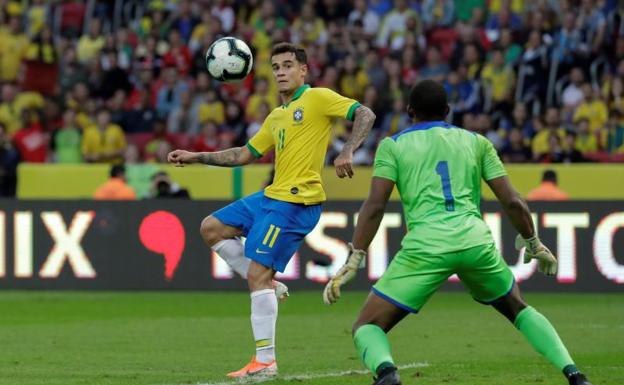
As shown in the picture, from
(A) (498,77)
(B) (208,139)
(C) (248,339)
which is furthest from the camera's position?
(A) (498,77)

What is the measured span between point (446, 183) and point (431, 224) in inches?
9.2

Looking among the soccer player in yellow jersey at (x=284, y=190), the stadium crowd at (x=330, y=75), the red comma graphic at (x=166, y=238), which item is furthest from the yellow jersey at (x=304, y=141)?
the stadium crowd at (x=330, y=75)

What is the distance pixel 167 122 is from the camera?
22812 mm

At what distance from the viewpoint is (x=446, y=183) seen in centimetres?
762

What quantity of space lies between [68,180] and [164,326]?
7782 millimetres

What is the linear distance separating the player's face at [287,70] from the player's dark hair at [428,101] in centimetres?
224

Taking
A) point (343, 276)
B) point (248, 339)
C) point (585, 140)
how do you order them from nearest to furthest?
point (343, 276) < point (248, 339) < point (585, 140)

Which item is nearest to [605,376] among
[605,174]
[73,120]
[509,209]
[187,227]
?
[509,209]

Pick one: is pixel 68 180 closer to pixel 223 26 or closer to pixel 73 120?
pixel 73 120

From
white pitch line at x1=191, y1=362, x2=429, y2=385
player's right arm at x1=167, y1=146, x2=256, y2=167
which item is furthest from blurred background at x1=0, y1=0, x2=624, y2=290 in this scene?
white pitch line at x1=191, y1=362, x2=429, y2=385

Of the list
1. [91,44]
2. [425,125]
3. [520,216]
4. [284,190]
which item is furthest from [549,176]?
[425,125]

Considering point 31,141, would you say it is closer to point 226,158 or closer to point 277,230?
point 226,158

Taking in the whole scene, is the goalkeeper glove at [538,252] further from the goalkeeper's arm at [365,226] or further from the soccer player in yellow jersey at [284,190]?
the soccer player in yellow jersey at [284,190]

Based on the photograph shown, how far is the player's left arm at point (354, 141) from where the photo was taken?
8.98m
